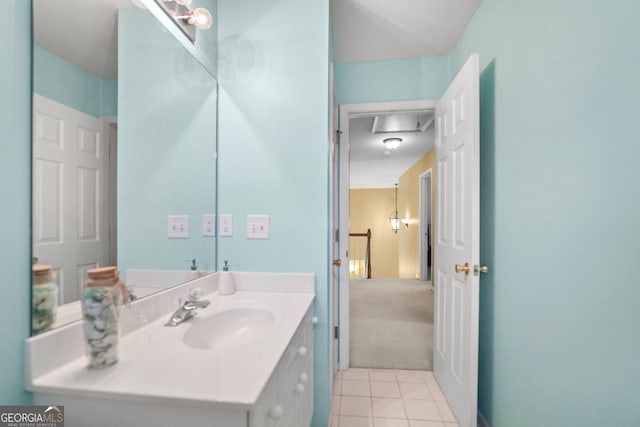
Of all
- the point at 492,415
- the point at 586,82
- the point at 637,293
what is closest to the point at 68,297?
the point at 637,293

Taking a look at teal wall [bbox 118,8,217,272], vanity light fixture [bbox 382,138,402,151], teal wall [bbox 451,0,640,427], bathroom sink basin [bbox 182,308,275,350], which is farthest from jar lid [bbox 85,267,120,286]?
vanity light fixture [bbox 382,138,402,151]

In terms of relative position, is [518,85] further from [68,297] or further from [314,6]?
[68,297]

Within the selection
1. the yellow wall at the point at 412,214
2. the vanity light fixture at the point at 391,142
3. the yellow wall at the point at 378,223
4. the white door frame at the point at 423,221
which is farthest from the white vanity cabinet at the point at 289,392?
the yellow wall at the point at 378,223

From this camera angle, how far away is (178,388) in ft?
1.91

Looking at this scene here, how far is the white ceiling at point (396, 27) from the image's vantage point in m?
1.58

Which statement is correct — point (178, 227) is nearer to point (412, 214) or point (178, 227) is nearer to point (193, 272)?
point (193, 272)

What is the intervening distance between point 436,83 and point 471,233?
52.0 inches

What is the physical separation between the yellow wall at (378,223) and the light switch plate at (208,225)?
7.56 meters

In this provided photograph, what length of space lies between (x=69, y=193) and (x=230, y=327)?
0.73 metres

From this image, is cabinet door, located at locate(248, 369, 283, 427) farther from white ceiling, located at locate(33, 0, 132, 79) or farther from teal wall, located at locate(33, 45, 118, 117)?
white ceiling, located at locate(33, 0, 132, 79)

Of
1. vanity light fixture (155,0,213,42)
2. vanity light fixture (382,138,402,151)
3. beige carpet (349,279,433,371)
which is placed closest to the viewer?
vanity light fixture (155,0,213,42)

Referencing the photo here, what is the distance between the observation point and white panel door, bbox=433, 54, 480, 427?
133 cm

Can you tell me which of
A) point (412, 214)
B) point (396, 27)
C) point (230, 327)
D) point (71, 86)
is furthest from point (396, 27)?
point (412, 214)

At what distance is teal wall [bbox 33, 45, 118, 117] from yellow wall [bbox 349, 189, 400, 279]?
8.10m
